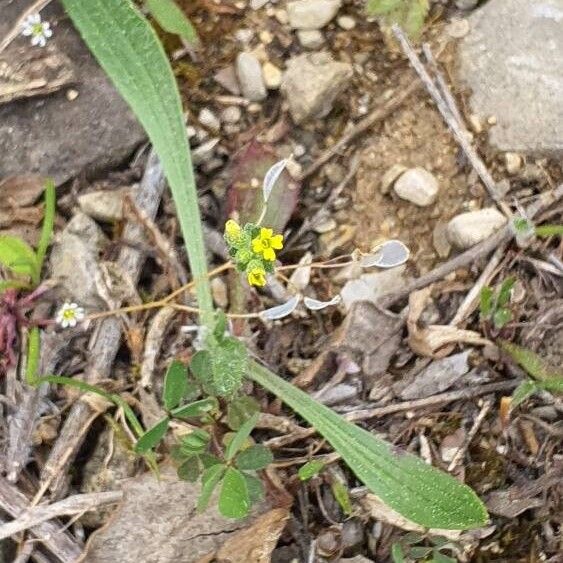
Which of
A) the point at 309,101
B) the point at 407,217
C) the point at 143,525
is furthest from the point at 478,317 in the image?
the point at 143,525

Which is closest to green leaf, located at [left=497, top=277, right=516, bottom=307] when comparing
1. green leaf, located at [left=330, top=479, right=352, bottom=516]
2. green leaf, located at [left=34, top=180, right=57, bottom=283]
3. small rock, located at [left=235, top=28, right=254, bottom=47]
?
green leaf, located at [left=330, top=479, right=352, bottom=516]

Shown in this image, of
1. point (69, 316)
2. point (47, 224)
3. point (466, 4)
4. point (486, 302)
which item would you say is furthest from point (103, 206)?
point (466, 4)

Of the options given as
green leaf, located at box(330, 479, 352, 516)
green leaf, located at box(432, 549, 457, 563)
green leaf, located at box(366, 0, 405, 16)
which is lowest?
green leaf, located at box(432, 549, 457, 563)

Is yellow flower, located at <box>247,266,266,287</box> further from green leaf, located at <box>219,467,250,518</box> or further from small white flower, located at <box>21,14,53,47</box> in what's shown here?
small white flower, located at <box>21,14,53,47</box>

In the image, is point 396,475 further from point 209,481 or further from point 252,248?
point 252,248

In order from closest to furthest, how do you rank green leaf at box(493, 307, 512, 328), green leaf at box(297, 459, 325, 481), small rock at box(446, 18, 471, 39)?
1. green leaf at box(297, 459, 325, 481)
2. green leaf at box(493, 307, 512, 328)
3. small rock at box(446, 18, 471, 39)

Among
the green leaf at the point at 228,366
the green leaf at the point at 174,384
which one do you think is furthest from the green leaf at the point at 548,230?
the green leaf at the point at 174,384
